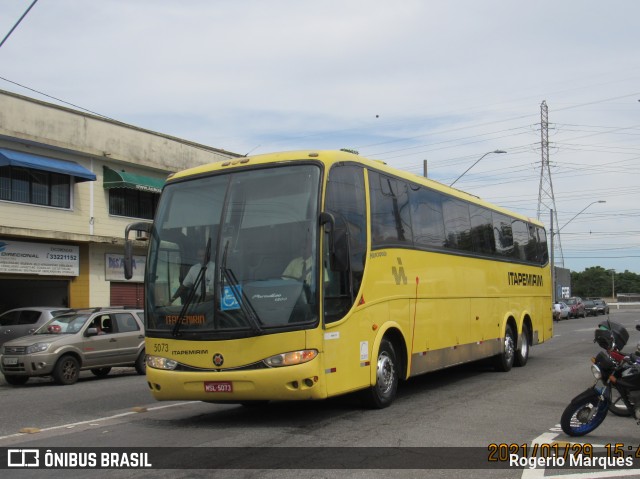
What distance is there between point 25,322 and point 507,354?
13.9 meters

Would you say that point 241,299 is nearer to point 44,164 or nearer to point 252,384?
point 252,384

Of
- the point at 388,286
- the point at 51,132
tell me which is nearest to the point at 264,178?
the point at 388,286

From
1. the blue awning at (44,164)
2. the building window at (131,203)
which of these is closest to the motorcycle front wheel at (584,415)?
the blue awning at (44,164)

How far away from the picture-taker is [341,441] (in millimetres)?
7441

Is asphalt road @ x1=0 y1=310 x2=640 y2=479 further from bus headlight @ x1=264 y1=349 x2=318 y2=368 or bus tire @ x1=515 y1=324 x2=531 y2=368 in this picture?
bus tire @ x1=515 y1=324 x2=531 y2=368

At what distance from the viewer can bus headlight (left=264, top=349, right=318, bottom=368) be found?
25.9 feet

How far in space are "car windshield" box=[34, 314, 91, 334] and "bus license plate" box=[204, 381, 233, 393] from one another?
8.71m

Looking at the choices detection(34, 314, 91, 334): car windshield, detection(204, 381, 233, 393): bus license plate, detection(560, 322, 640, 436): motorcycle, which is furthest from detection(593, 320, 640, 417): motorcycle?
detection(34, 314, 91, 334): car windshield

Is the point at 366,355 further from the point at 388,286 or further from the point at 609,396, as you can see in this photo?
the point at 609,396

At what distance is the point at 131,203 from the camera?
28.1 m

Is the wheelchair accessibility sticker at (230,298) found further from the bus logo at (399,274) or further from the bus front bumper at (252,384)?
the bus logo at (399,274)

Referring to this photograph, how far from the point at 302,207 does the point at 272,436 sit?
8.91 ft

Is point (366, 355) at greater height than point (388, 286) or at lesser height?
lesser

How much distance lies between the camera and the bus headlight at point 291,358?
Result: 25.9 ft
